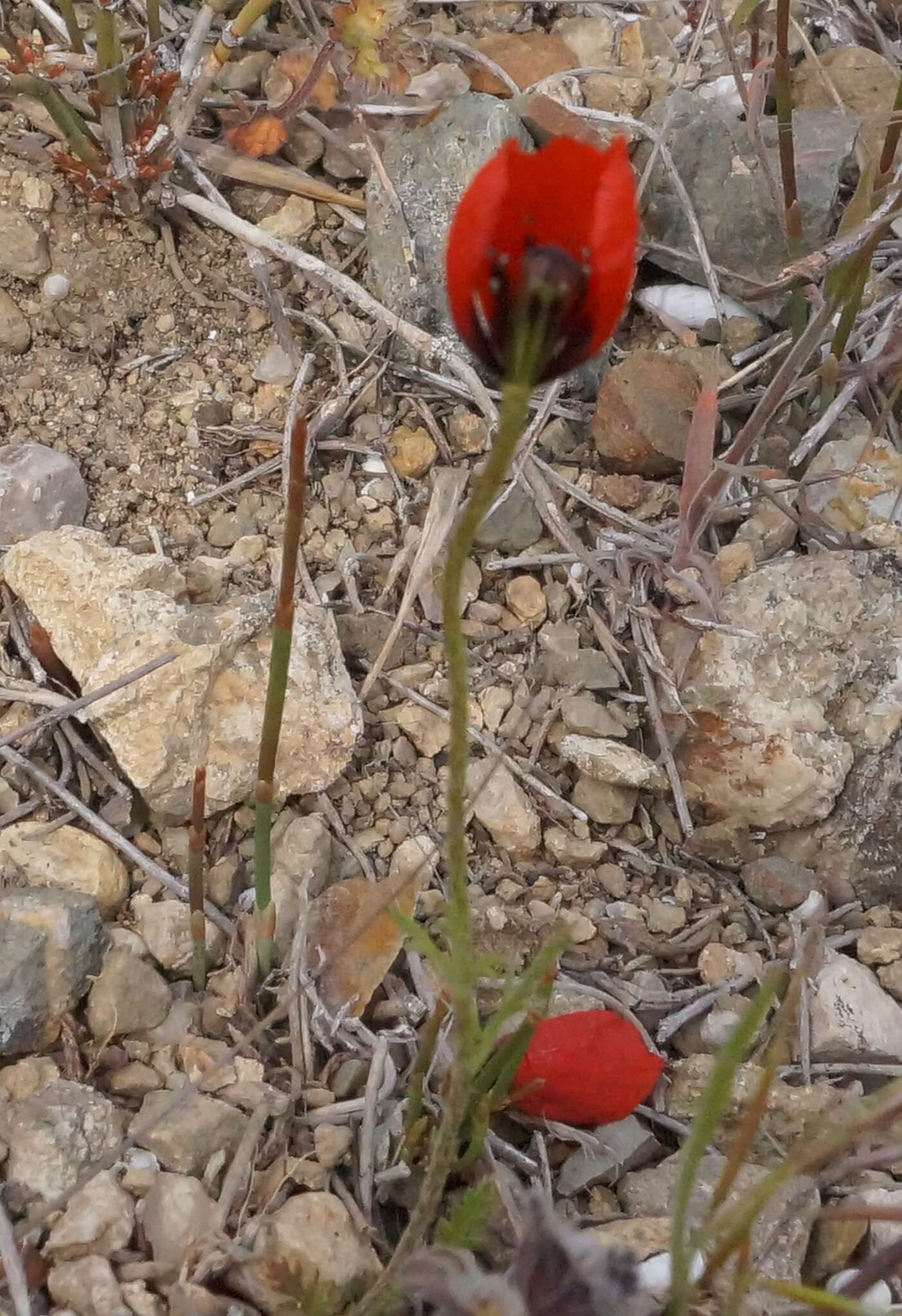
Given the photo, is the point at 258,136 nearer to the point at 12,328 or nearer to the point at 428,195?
the point at 428,195

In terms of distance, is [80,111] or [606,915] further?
[80,111]

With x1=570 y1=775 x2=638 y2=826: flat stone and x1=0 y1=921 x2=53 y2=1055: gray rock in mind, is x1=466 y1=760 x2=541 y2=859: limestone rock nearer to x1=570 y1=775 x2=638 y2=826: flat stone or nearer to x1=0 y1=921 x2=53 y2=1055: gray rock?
x1=570 y1=775 x2=638 y2=826: flat stone

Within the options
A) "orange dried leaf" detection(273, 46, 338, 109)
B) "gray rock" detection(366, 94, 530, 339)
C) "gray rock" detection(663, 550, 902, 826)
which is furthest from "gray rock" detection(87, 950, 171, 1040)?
"orange dried leaf" detection(273, 46, 338, 109)

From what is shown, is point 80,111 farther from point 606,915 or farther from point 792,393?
point 606,915

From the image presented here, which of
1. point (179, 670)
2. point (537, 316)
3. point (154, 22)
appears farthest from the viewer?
point (154, 22)

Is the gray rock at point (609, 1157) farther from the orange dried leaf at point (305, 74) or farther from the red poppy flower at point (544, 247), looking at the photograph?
the orange dried leaf at point (305, 74)

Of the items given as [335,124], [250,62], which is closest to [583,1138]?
[335,124]

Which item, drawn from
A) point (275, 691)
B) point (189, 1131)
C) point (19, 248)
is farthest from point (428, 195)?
point (189, 1131)
